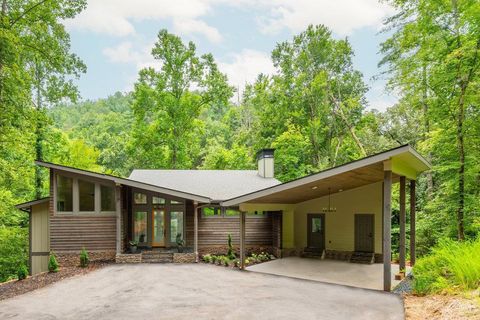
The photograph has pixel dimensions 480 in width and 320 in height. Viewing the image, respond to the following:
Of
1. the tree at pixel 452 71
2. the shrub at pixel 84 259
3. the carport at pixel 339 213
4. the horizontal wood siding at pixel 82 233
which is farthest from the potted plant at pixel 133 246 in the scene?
the tree at pixel 452 71

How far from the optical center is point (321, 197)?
43.1 feet

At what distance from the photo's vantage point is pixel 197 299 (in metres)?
7.34

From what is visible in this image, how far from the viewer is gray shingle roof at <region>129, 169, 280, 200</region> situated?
44.5ft

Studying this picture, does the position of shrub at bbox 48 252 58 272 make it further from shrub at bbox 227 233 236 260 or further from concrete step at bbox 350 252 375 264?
concrete step at bbox 350 252 375 264

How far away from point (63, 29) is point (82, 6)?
1224 mm

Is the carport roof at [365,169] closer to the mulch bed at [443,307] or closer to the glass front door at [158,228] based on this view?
the mulch bed at [443,307]

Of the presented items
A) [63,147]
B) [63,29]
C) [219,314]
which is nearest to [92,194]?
[63,29]

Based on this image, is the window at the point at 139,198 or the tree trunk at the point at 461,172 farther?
the window at the point at 139,198

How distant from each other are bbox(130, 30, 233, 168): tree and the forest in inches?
2.6

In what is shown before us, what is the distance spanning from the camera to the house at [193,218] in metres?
11.9

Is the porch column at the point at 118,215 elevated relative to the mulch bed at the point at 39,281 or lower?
elevated

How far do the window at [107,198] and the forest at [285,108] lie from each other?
3.49 metres

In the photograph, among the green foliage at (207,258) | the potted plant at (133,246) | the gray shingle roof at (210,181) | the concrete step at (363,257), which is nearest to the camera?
the concrete step at (363,257)

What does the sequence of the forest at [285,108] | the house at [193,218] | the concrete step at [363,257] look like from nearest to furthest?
the forest at [285,108] < the concrete step at [363,257] < the house at [193,218]
